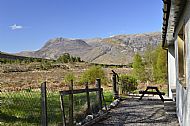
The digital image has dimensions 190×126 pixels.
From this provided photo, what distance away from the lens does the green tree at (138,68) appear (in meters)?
25.1

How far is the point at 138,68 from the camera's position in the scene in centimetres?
2531

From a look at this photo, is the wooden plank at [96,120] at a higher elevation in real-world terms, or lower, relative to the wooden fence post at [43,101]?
lower

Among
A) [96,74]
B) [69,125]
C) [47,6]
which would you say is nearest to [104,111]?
[69,125]

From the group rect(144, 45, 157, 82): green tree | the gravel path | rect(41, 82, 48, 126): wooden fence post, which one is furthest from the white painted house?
rect(144, 45, 157, 82): green tree

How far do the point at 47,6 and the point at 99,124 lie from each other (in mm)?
32179

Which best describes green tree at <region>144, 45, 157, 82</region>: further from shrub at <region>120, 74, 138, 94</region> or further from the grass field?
the grass field

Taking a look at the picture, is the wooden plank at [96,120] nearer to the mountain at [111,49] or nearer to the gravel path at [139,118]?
the gravel path at [139,118]

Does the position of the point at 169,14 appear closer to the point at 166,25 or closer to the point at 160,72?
the point at 166,25

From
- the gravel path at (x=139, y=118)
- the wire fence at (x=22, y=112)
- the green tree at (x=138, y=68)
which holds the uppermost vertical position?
the green tree at (x=138, y=68)

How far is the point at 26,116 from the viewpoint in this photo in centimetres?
814

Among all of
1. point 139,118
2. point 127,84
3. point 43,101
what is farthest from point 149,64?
point 43,101

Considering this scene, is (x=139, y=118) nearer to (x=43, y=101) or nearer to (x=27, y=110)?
(x=27, y=110)

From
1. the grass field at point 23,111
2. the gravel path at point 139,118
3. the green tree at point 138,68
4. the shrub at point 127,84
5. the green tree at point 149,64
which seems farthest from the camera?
the green tree at point 149,64

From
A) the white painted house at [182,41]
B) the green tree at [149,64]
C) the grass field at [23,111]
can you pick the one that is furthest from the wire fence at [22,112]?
the green tree at [149,64]
